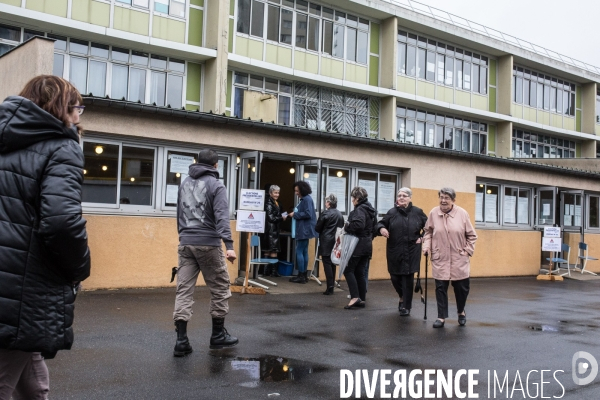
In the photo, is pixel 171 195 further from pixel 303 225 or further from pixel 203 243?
pixel 203 243

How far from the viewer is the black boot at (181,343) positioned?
624cm

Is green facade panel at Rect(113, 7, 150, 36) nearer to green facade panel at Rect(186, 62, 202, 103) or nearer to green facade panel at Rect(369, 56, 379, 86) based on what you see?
green facade panel at Rect(186, 62, 202, 103)

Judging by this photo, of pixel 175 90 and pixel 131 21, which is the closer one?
pixel 131 21

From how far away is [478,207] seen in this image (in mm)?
18062

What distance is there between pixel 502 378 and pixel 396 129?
2381 centimetres

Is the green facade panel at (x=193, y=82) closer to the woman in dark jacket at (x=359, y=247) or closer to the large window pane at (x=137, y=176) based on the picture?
the large window pane at (x=137, y=176)

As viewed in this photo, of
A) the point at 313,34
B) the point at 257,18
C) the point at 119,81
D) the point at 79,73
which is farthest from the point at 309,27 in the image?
the point at 79,73

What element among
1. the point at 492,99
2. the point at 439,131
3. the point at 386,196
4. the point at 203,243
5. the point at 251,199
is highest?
the point at 492,99

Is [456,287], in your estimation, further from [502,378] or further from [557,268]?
[557,268]

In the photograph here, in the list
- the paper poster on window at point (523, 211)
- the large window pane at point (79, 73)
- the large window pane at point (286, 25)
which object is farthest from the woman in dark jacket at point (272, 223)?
the large window pane at point (286, 25)

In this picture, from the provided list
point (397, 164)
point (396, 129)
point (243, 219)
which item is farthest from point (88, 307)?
point (396, 129)

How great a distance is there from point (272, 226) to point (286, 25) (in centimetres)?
1421

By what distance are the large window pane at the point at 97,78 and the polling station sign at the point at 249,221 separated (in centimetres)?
Answer: 1190

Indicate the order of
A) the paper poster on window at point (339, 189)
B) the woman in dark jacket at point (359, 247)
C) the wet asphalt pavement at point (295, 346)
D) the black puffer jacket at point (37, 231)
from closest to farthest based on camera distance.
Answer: the black puffer jacket at point (37, 231), the wet asphalt pavement at point (295, 346), the woman in dark jacket at point (359, 247), the paper poster on window at point (339, 189)
